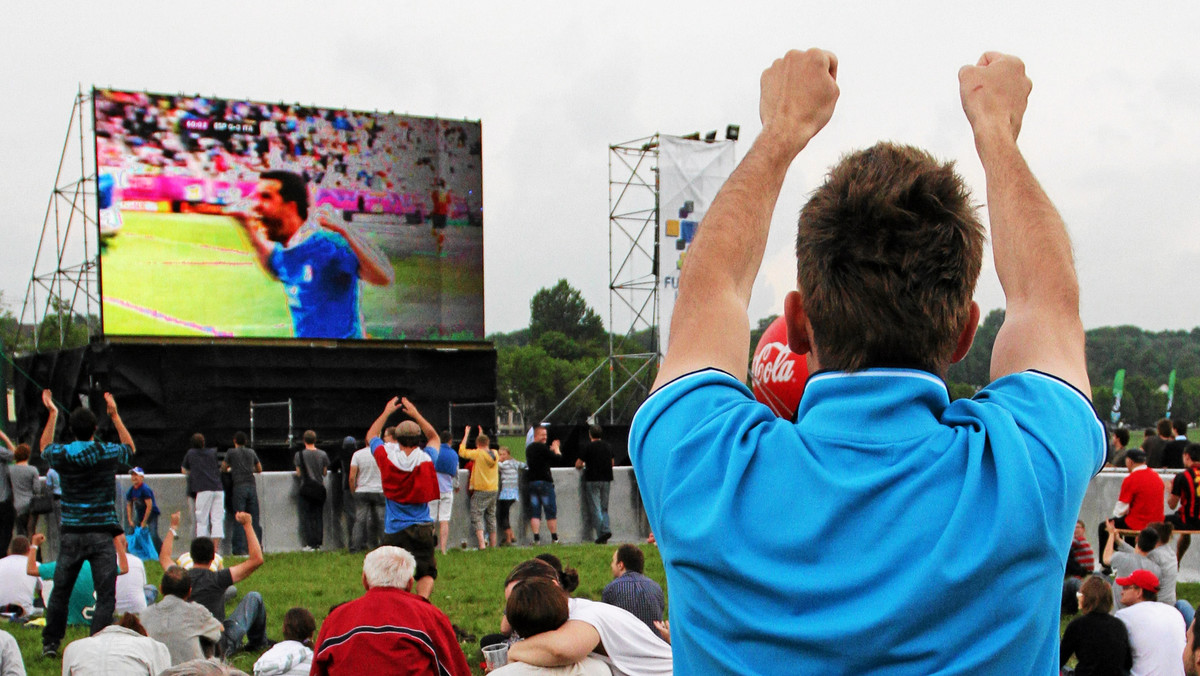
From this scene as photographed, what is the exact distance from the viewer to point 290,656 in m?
6.77

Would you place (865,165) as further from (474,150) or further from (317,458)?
(474,150)

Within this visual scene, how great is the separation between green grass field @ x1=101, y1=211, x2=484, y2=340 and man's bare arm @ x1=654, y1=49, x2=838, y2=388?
63.7 feet

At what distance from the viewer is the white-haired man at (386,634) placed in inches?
208

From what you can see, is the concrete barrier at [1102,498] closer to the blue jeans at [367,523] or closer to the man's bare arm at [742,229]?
the blue jeans at [367,523]

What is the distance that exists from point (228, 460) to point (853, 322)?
14.4 meters

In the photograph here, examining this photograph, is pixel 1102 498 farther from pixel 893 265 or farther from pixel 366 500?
pixel 893 265

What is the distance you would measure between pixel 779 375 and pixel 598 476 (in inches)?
517

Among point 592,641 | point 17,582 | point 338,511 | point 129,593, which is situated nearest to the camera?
point 592,641

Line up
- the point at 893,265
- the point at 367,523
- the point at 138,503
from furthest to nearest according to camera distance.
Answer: the point at 367,523 < the point at 138,503 < the point at 893,265

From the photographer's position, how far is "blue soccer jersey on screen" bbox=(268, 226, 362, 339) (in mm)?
20188

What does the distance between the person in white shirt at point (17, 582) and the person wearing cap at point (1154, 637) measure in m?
9.30

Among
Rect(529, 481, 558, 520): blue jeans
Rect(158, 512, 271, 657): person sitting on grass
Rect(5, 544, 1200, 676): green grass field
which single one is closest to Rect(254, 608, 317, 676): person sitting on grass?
Rect(158, 512, 271, 657): person sitting on grass

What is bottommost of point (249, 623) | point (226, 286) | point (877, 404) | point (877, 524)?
point (249, 623)

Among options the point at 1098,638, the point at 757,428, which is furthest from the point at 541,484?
the point at 757,428
